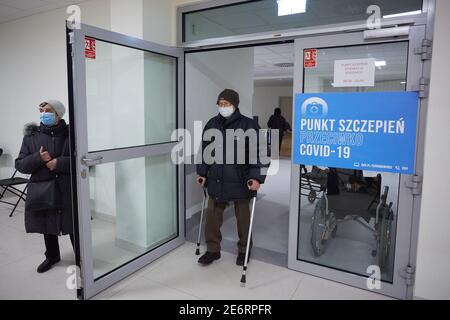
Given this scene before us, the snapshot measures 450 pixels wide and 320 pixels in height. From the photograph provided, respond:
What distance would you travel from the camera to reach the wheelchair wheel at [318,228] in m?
2.71

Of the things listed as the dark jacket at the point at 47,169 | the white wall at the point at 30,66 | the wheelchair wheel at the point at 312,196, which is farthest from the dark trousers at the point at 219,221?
the white wall at the point at 30,66

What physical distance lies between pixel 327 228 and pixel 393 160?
0.91 metres

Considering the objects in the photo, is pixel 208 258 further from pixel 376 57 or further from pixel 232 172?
pixel 376 57

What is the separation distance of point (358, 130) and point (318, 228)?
3.14ft

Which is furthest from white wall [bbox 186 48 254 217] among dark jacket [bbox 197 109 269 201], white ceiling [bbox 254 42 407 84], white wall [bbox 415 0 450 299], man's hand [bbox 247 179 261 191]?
white wall [bbox 415 0 450 299]

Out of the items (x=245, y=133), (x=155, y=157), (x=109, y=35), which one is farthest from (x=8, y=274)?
(x=245, y=133)

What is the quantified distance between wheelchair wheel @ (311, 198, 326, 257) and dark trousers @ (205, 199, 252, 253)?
1.92 ft

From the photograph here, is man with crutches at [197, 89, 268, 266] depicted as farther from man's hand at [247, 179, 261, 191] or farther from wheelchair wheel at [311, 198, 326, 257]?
wheelchair wheel at [311, 198, 326, 257]

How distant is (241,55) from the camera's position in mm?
5297

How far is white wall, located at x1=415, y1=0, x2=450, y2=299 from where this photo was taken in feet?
6.57

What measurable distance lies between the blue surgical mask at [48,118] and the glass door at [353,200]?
1.98 meters

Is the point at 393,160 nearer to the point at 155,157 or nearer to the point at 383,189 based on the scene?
the point at 383,189

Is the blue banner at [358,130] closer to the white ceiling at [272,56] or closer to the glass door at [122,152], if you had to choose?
the glass door at [122,152]

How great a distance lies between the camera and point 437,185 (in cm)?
210
